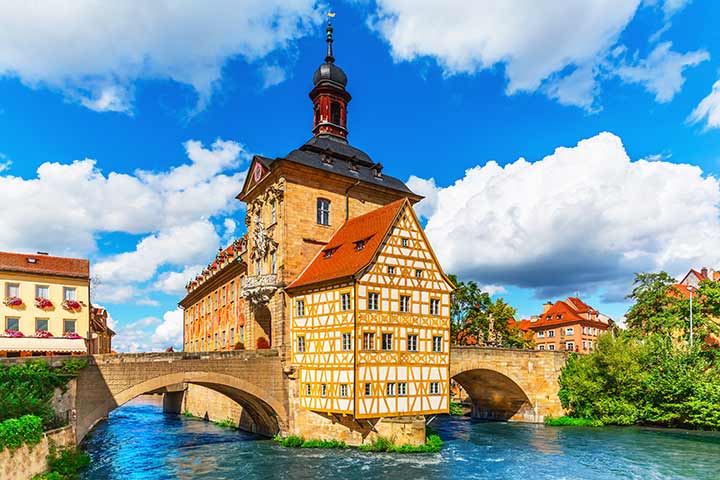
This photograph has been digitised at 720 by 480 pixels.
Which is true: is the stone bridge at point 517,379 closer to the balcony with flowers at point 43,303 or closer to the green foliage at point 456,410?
the green foliage at point 456,410

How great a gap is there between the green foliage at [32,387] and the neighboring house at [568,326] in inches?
2337

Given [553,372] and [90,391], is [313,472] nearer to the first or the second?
[90,391]

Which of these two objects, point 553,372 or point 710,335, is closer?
point 553,372

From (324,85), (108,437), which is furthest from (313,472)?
(324,85)

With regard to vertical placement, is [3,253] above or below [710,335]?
above

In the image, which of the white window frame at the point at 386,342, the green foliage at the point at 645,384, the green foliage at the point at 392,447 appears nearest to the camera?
the green foliage at the point at 392,447

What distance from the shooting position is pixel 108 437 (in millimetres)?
34188

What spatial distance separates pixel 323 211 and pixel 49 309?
1616 cm

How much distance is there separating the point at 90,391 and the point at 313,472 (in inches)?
386

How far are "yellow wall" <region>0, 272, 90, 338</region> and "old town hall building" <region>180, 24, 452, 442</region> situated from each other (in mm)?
9477

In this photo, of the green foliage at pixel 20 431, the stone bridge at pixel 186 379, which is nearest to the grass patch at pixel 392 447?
the stone bridge at pixel 186 379

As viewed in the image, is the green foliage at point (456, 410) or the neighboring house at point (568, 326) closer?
the green foliage at point (456, 410)

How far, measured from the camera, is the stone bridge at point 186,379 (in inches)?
930

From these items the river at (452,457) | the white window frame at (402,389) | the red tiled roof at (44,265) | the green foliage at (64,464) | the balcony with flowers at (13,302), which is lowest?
the river at (452,457)
